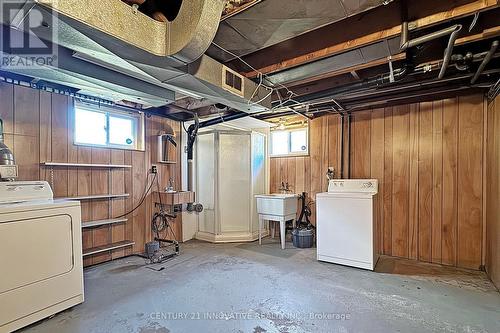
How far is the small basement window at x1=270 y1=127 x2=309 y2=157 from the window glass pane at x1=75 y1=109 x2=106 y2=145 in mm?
2949

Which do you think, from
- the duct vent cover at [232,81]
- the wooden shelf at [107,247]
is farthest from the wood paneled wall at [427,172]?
the wooden shelf at [107,247]

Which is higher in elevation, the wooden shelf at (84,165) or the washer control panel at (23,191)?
the wooden shelf at (84,165)

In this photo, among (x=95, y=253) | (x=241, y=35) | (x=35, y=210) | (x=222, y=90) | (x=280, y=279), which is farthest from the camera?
(x=95, y=253)

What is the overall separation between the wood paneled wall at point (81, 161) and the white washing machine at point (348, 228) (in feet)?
8.39

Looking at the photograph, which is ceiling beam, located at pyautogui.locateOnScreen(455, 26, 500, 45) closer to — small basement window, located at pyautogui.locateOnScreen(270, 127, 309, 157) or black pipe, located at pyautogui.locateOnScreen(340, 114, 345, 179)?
black pipe, located at pyautogui.locateOnScreen(340, 114, 345, 179)

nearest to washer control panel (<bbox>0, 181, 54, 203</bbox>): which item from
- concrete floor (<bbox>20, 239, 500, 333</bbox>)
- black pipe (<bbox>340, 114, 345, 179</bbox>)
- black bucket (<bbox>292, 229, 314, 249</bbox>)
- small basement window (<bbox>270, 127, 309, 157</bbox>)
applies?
concrete floor (<bbox>20, 239, 500, 333</bbox>)

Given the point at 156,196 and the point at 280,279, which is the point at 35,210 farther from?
the point at 280,279

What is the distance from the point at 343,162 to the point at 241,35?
294 cm

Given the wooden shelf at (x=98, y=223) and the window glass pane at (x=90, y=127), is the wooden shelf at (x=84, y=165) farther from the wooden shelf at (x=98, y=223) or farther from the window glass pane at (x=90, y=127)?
the wooden shelf at (x=98, y=223)

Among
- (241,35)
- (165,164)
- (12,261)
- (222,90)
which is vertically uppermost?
(241,35)

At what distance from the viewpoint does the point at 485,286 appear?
110 inches

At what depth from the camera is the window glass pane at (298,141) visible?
480 cm

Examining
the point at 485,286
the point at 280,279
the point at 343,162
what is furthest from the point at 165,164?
the point at 485,286

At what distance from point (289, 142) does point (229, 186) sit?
143 centimetres
